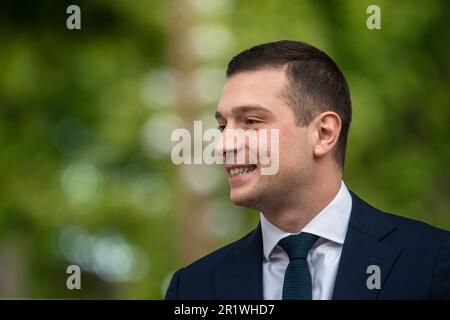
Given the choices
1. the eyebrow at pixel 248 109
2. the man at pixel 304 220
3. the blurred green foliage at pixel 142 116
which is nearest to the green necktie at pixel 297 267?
the man at pixel 304 220

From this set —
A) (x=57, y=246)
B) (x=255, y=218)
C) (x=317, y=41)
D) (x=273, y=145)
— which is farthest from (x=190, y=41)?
(x=273, y=145)

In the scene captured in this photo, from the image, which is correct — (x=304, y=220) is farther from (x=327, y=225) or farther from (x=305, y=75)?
(x=305, y=75)

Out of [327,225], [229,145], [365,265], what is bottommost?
[365,265]

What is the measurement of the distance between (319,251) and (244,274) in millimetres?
299

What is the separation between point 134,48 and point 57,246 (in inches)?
84.3

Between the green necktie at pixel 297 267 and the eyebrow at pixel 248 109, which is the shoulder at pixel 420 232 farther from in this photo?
the eyebrow at pixel 248 109

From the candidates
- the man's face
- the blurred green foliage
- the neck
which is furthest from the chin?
the blurred green foliage

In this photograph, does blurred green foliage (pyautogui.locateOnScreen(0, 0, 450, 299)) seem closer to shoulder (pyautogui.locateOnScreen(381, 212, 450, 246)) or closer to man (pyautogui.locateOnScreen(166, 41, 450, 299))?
man (pyautogui.locateOnScreen(166, 41, 450, 299))

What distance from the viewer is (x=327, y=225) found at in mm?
3402

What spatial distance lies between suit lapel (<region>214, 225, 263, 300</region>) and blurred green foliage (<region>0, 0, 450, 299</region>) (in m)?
4.11

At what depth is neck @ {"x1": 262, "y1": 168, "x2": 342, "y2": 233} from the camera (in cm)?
345

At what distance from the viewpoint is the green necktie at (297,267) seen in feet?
10.6

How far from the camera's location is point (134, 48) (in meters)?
8.63

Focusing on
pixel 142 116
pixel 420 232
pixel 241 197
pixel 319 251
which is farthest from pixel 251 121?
pixel 142 116
